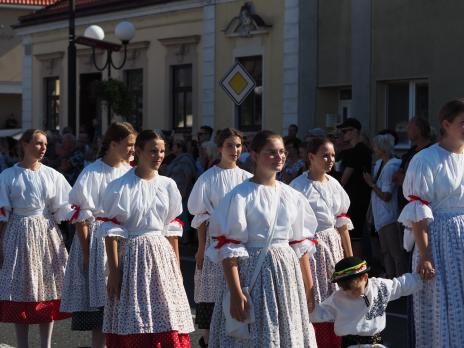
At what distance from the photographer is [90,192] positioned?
893 cm

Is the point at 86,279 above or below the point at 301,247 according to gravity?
below

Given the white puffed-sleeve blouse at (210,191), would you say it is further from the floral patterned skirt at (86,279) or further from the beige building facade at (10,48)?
the beige building facade at (10,48)

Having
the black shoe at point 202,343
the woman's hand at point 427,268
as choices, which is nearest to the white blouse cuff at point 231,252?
the woman's hand at point 427,268

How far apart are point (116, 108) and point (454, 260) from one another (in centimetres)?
1748

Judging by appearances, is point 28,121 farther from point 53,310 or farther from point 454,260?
point 454,260

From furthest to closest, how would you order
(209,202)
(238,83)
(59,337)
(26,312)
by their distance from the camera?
(238,83) → (59,337) → (209,202) → (26,312)

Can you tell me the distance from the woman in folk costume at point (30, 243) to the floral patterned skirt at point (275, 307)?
2.82 meters

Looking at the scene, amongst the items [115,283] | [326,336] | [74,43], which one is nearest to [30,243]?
[115,283]

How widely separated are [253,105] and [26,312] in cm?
1518

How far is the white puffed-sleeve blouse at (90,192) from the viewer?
890 centimetres

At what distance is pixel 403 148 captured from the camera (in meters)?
19.6

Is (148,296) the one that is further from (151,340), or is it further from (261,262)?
(261,262)

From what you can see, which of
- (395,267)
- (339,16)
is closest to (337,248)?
(395,267)

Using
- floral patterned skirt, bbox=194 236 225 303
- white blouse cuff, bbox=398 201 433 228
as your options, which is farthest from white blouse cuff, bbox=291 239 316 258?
floral patterned skirt, bbox=194 236 225 303
